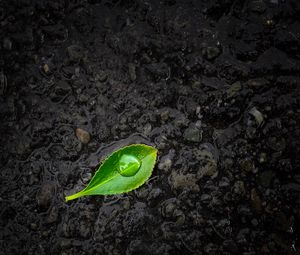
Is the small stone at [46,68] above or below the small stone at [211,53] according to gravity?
below

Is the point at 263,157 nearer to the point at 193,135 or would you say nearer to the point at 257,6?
the point at 193,135

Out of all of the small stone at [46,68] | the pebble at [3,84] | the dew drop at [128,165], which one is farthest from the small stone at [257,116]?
the pebble at [3,84]

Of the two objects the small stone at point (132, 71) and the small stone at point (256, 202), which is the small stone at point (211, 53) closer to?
the small stone at point (132, 71)

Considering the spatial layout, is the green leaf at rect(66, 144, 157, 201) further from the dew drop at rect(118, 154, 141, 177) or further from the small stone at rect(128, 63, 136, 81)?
the small stone at rect(128, 63, 136, 81)

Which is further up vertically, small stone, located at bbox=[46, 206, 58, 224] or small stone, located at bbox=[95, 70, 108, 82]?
A: small stone, located at bbox=[95, 70, 108, 82]

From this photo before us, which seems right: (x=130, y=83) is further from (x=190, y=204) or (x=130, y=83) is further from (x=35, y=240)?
(x=35, y=240)

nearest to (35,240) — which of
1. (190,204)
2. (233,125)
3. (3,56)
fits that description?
(190,204)

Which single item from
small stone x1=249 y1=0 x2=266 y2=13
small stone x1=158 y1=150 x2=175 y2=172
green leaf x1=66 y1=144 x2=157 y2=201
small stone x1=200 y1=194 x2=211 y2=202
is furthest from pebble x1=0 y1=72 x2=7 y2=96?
small stone x1=249 y1=0 x2=266 y2=13
